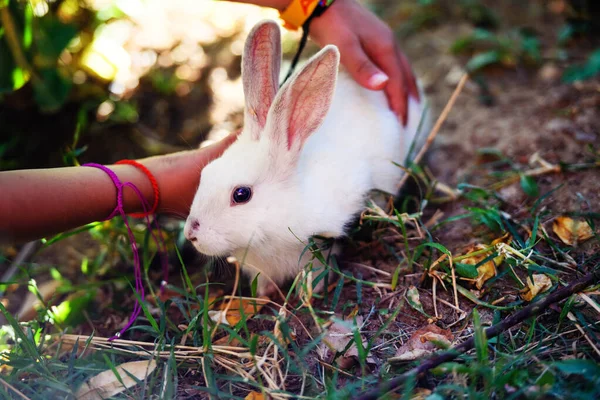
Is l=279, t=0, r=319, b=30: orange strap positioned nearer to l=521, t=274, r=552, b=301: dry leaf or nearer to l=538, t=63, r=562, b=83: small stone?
l=521, t=274, r=552, b=301: dry leaf

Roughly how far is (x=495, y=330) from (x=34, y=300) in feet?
7.23

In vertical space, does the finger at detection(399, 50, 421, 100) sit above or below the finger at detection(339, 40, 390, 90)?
below

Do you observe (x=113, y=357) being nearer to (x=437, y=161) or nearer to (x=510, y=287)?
(x=510, y=287)

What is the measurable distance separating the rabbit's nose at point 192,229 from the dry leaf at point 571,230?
168 cm

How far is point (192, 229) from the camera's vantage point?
220 centimetres

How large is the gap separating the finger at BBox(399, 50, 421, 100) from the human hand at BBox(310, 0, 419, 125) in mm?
44

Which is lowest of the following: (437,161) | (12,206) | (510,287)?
(437,161)

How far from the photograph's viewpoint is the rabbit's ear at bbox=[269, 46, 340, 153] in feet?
7.14

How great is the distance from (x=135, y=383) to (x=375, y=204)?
1386mm

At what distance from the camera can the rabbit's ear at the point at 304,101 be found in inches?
85.7

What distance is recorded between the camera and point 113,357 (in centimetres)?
205

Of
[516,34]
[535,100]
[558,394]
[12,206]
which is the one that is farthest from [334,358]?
[516,34]

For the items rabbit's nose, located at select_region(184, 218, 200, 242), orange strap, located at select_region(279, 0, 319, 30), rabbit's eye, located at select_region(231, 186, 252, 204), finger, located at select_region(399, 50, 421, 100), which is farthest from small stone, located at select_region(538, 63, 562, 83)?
rabbit's nose, located at select_region(184, 218, 200, 242)

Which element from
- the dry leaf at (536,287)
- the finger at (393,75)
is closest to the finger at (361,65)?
the finger at (393,75)
